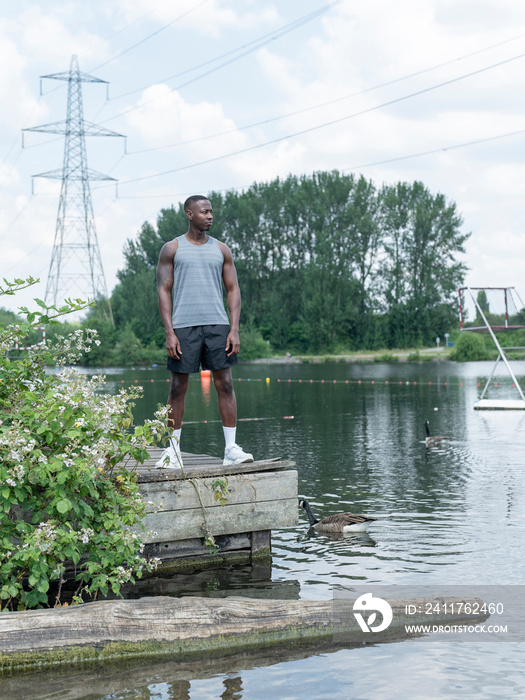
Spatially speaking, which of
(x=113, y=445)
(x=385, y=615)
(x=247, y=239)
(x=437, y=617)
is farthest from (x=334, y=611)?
(x=247, y=239)

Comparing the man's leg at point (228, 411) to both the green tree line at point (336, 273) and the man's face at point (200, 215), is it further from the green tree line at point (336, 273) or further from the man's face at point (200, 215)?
the green tree line at point (336, 273)

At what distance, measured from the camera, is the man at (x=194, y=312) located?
24.8ft

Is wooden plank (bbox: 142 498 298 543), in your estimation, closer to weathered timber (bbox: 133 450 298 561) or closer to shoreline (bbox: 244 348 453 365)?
weathered timber (bbox: 133 450 298 561)

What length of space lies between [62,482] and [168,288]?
2.69m

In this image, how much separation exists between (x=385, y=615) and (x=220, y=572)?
1995 mm

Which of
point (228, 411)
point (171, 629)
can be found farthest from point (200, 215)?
point (171, 629)

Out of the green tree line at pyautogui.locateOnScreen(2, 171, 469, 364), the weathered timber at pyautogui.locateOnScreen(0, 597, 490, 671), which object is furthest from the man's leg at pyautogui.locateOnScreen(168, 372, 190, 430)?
the green tree line at pyautogui.locateOnScreen(2, 171, 469, 364)

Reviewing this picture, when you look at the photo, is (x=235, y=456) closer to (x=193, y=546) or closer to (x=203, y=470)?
(x=203, y=470)

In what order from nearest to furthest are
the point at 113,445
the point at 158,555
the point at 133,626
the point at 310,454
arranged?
the point at 133,626
the point at 113,445
the point at 158,555
the point at 310,454

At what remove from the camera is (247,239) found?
9506 cm

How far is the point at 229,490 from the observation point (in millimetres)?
7309

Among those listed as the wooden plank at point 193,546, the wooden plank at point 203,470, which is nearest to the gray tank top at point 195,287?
the wooden plank at point 203,470

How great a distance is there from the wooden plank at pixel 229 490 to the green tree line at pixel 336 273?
72.6 m

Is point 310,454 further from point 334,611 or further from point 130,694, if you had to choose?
point 130,694
